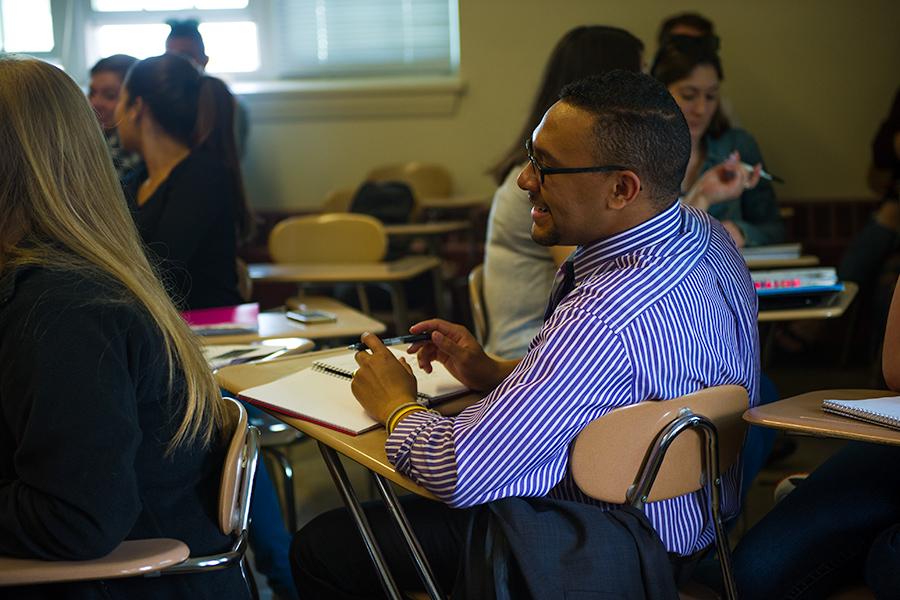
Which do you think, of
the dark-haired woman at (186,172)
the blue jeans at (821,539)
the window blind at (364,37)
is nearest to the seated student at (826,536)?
the blue jeans at (821,539)

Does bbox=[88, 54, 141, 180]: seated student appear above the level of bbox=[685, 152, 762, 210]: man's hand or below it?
above

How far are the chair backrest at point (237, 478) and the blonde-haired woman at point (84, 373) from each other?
36mm

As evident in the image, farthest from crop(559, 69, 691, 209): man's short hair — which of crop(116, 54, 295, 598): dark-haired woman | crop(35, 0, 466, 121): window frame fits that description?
crop(35, 0, 466, 121): window frame

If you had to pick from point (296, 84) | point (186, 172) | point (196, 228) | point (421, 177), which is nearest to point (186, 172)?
point (186, 172)

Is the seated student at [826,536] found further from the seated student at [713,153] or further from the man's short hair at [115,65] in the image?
the man's short hair at [115,65]

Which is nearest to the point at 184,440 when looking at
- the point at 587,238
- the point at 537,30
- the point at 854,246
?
the point at 587,238

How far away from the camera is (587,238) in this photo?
1545 mm

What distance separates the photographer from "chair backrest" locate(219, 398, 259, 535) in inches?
53.7

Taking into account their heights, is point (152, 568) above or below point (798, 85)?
below

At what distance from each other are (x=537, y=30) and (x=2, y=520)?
4.33 m

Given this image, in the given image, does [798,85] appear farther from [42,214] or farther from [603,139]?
[42,214]

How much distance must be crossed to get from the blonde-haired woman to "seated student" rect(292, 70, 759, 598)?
27 cm

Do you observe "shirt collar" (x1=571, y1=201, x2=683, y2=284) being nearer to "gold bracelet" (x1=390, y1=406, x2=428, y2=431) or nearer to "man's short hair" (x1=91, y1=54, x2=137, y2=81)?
"gold bracelet" (x1=390, y1=406, x2=428, y2=431)

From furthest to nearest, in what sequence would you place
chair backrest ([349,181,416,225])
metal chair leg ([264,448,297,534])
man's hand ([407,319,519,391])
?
chair backrest ([349,181,416,225]) → metal chair leg ([264,448,297,534]) → man's hand ([407,319,519,391])
